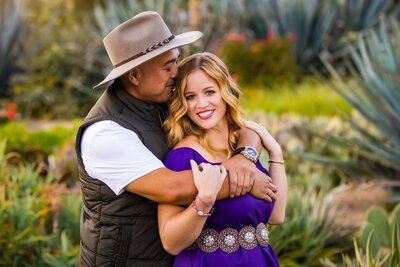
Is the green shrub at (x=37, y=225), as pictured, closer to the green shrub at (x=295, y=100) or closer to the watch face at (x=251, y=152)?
the watch face at (x=251, y=152)

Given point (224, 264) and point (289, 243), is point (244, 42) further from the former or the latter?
point (224, 264)

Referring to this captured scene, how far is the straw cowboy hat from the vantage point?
304 centimetres

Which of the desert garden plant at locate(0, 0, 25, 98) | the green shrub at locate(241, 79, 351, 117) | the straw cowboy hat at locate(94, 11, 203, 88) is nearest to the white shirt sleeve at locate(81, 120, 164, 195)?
the straw cowboy hat at locate(94, 11, 203, 88)

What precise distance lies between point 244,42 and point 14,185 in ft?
25.1

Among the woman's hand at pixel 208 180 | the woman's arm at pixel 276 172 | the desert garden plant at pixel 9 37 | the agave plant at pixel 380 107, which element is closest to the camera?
the woman's hand at pixel 208 180

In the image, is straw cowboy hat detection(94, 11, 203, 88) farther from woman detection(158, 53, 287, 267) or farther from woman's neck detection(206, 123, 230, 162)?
woman's neck detection(206, 123, 230, 162)

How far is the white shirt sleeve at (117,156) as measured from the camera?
282cm

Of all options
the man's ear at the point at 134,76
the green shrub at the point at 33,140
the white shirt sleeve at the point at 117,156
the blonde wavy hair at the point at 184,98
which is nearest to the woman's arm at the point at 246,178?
the blonde wavy hair at the point at 184,98

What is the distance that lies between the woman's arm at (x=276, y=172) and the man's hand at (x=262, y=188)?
0.22 m

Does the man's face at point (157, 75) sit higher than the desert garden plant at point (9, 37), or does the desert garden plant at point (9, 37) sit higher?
the man's face at point (157, 75)

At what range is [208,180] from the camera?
2742mm

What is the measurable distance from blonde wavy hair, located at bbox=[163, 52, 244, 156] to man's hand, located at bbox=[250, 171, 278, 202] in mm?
197

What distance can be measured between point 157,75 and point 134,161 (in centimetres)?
41

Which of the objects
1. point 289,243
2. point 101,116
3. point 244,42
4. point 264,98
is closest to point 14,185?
point 289,243
